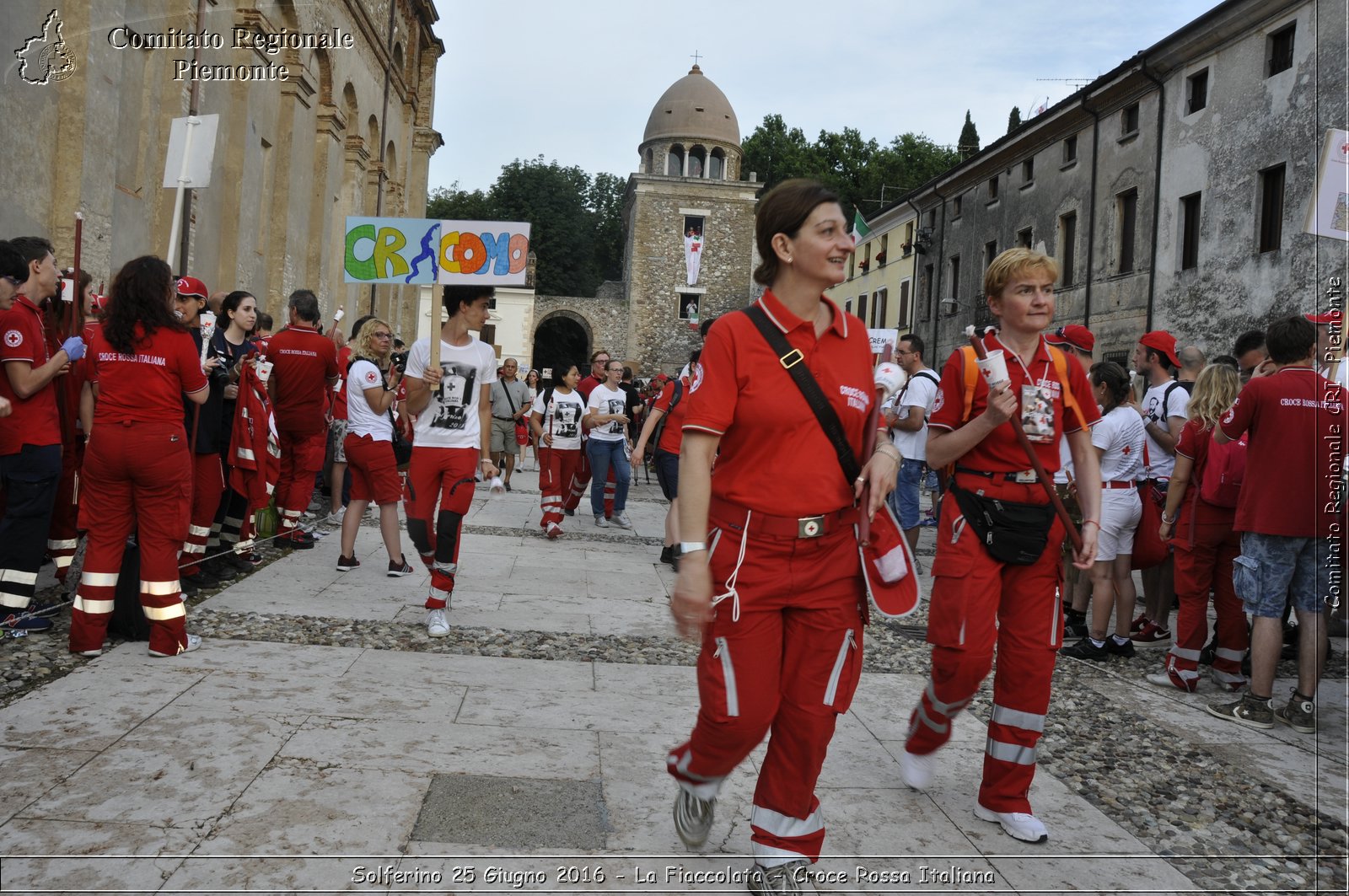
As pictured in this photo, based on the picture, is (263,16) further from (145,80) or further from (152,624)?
(152,624)

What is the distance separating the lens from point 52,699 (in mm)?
4617

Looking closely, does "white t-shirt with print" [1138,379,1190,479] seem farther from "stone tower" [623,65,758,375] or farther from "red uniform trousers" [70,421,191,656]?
"stone tower" [623,65,758,375]

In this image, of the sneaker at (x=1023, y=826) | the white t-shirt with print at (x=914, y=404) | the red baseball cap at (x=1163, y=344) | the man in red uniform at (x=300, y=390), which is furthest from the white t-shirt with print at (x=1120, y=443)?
the man in red uniform at (x=300, y=390)

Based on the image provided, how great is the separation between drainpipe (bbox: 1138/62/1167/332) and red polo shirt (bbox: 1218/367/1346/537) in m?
20.7

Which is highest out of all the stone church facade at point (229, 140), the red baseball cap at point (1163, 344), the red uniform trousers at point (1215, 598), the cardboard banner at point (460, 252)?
the stone church facade at point (229, 140)

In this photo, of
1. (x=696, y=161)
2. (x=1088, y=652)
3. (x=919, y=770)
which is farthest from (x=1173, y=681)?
(x=696, y=161)

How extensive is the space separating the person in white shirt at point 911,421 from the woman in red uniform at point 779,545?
21.9 ft

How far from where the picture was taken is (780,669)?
3234 mm

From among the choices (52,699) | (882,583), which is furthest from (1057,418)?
(52,699)

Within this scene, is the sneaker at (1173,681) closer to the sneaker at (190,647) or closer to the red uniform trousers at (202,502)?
the sneaker at (190,647)

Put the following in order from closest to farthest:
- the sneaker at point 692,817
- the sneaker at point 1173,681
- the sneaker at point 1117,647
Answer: the sneaker at point 692,817 → the sneaker at point 1173,681 → the sneaker at point 1117,647

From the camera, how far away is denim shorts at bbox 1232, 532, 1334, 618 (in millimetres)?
5703

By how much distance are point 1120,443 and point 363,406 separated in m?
5.55

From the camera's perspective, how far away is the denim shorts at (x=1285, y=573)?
5.70 metres
